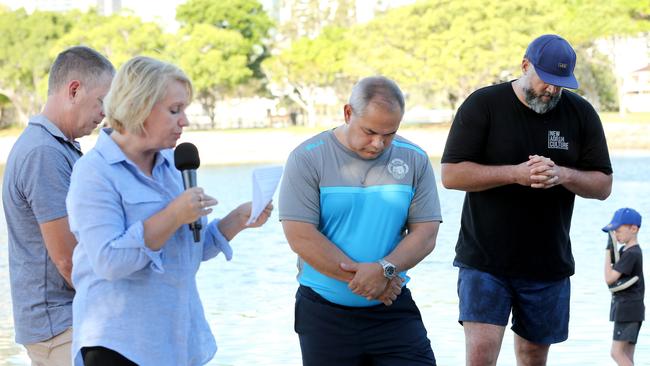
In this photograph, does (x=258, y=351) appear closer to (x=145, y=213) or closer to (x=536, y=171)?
(x=536, y=171)

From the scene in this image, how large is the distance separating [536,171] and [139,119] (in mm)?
1876

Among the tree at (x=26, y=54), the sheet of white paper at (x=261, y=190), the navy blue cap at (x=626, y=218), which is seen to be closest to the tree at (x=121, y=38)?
the tree at (x=26, y=54)

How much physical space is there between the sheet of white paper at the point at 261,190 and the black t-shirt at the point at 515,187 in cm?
151

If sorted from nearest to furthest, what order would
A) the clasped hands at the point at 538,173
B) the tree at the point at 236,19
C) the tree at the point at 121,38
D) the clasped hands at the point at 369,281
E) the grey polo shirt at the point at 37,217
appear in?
1. the grey polo shirt at the point at 37,217
2. the clasped hands at the point at 369,281
3. the clasped hands at the point at 538,173
4. the tree at the point at 121,38
5. the tree at the point at 236,19

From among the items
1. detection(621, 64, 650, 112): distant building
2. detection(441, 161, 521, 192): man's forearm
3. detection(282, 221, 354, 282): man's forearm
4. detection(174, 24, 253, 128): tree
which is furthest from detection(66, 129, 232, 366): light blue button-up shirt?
detection(621, 64, 650, 112): distant building

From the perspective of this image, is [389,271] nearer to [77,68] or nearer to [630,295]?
[77,68]

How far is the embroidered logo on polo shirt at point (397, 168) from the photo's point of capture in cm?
410

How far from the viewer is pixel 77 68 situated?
3.86 metres

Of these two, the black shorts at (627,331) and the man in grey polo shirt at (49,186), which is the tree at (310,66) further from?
the man in grey polo shirt at (49,186)

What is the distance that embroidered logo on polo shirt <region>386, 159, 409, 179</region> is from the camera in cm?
410

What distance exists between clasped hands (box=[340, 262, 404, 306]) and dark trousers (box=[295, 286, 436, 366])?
5.3 inches

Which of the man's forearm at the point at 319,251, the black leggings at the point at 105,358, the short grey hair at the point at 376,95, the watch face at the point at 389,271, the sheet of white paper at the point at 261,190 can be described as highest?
the short grey hair at the point at 376,95

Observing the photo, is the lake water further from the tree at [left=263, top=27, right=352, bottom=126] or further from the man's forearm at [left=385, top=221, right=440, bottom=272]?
the tree at [left=263, top=27, right=352, bottom=126]

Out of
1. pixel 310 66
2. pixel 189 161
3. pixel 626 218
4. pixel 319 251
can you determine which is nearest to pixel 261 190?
pixel 189 161
